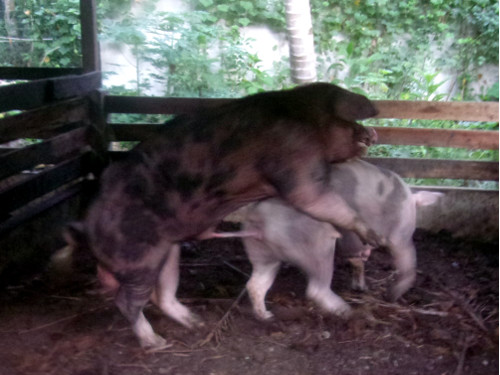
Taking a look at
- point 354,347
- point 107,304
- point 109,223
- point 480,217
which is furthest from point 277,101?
point 480,217

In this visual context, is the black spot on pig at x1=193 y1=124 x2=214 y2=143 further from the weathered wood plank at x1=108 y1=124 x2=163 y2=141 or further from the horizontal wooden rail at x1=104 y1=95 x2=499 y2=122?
the weathered wood plank at x1=108 y1=124 x2=163 y2=141

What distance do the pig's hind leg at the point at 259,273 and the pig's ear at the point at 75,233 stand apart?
3.70 ft

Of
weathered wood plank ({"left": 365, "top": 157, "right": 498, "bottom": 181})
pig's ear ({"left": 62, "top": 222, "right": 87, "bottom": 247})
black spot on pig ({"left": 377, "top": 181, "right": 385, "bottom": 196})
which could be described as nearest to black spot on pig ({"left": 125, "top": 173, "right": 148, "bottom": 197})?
pig's ear ({"left": 62, "top": 222, "right": 87, "bottom": 247})

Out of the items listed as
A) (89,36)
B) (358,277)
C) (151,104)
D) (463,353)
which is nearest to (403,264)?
(358,277)

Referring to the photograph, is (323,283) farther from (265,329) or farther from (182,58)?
(182,58)

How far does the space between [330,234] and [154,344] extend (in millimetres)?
1384

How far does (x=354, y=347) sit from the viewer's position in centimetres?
389

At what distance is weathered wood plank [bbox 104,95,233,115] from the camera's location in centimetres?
566

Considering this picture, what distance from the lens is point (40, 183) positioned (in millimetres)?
4789

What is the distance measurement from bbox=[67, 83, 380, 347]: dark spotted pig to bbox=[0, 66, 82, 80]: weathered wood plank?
91.4 inches

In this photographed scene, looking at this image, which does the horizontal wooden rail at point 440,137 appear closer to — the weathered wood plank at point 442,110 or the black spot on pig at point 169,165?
the weathered wood plank at point 442,110

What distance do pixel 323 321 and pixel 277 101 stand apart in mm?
1572

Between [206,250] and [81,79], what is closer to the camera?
[81,79]

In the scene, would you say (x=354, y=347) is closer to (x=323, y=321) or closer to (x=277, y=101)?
(x=323, y=321)
